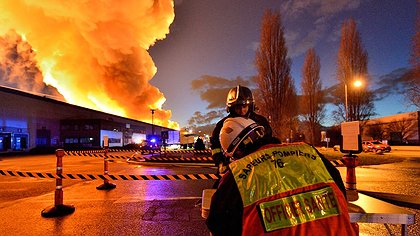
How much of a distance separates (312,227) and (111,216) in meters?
5.37

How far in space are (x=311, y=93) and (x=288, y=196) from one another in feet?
141

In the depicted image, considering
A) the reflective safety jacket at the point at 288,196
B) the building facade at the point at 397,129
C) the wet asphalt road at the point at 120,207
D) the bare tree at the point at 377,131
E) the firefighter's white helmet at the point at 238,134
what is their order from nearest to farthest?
the reflective safety jacket at the point at 288,196, the firefighter's white helmet at the point at 238,134, the wet asphalt road at the point at 120,207, the building facade at the point at 397,129, the bare tree at the point at 377,131

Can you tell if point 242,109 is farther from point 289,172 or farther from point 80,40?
point 80,40

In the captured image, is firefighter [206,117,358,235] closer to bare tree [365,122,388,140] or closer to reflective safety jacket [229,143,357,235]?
reflective safety jacket [229,143,357,235]

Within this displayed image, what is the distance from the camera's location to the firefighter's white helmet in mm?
1920

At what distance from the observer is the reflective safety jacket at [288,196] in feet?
4.53

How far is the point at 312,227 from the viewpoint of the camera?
1387 millimetres

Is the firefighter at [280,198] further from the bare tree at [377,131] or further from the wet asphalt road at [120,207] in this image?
the bare tree at [377,131]

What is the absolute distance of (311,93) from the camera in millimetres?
41750

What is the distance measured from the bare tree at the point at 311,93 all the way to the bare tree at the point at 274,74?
384 inches

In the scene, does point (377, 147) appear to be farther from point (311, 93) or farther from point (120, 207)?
point (120, 207)

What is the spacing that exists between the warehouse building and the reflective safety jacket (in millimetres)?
34429

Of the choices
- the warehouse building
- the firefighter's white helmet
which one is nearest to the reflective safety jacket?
the firefighter's white helmet

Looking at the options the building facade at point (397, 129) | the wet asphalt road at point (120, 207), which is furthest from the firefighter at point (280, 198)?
the building facade at point (397, 129)
